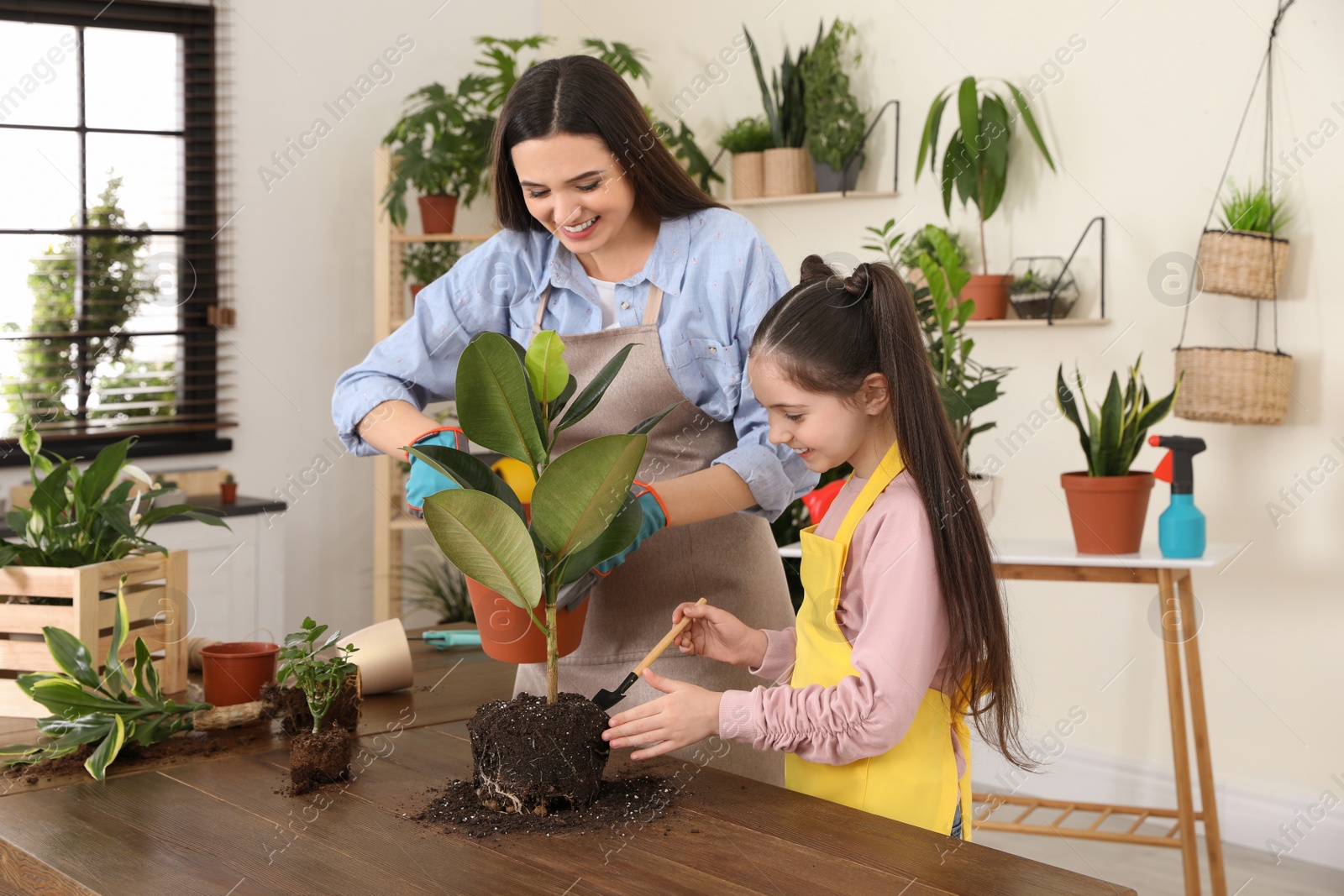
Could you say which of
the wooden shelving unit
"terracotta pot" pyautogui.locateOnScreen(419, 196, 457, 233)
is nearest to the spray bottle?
the wooden shelving unit

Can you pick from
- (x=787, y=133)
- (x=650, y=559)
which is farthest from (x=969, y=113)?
(x=650, y=559)

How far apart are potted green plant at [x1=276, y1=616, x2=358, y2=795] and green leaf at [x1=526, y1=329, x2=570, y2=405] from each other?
36 centimetres

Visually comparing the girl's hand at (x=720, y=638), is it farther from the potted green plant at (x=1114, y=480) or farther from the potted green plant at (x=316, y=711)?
the potted green plant at (x=1114, y=480)

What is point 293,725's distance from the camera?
1.36 metres

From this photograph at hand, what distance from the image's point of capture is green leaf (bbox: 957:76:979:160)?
3084 millimetres

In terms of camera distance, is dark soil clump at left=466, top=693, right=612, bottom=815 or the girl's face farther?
the girl's face

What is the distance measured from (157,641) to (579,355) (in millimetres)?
656

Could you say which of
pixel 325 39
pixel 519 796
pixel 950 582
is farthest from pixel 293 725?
pixel 325 39

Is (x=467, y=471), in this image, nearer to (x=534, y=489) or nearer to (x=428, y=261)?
(x=534, y=489)

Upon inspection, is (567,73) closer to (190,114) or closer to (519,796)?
(519,796)

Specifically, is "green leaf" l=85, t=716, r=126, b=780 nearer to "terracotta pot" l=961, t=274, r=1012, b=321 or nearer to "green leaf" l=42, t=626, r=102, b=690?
"green leaf" l=42, t=626, r=102, b=690

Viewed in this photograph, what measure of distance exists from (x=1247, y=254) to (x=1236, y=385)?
289 mm

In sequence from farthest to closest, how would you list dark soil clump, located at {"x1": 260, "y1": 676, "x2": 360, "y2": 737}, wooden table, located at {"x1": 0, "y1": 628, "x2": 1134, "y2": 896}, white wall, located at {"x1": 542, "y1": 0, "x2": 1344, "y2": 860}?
white wall, located at {"x1": 542, "y1": 0, "x2": 1344, "y2": 860}, dark soil clump, located at {"x1": 260, "y1": 676, "x2": 360, "y2": 737}, wooden table, located at {"x1": 0, "y1": 628, "x2": 1134, "y2": 896}

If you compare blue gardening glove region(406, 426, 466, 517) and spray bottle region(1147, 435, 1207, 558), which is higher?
blue gardening glove region(406, 426, 466, 517)
